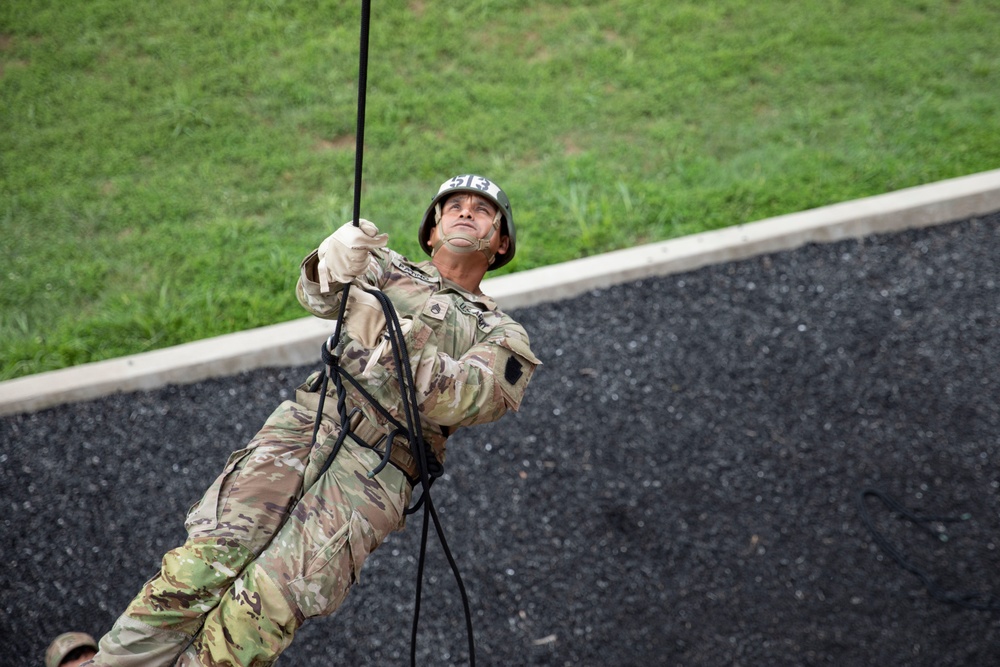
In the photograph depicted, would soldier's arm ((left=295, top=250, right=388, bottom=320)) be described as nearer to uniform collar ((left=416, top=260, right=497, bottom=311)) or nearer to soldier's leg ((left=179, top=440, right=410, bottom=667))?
uniform collar ((left=416, top=260, right=497, bottom=311))

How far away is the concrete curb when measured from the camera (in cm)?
475

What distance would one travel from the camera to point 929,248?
5.89 m

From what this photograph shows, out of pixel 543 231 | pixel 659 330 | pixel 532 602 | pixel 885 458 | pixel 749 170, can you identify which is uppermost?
pixel 749 170

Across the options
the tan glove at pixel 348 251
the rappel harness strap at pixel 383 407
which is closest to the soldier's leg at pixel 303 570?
the rappel harness strap at pixel 383 407

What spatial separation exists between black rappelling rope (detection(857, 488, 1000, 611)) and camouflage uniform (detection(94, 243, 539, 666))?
2.42 meters

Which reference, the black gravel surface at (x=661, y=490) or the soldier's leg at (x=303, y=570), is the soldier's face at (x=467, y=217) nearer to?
the soldier's leg at (x=303, y=570)

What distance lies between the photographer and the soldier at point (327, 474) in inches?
114

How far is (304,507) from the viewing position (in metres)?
3.06

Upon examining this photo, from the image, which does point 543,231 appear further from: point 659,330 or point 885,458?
point 885,458

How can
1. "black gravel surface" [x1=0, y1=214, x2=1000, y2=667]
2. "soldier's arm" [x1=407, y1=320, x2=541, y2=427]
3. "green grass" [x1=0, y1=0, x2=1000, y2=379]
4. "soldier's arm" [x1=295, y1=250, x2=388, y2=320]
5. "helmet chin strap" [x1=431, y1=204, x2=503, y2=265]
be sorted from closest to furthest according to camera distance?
"soldier's arm" [x1=407, y1=320, x2=541, y2=427]
"soldier's arm" [x1=295, y1=250, x2=388, y2=320]
"helmet chin strap" [x1=431, y1=204, x2=503, y2=265]
"black gravel surface" [x1=0, y1=214, x2=1000, y2=667]
"green grass" [x1=0, y1=0, x2=1000, y2=379]

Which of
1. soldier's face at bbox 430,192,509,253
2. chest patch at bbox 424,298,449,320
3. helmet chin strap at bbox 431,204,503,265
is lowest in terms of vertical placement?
chest patch at bbox 424,298,449,320

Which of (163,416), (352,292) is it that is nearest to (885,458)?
(352,292)

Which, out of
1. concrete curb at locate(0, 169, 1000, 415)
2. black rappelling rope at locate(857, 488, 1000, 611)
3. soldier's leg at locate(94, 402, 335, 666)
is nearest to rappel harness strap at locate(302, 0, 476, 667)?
soldier's leg at locate(94, 402, 335, 666)

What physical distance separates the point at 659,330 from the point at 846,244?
1.61m
